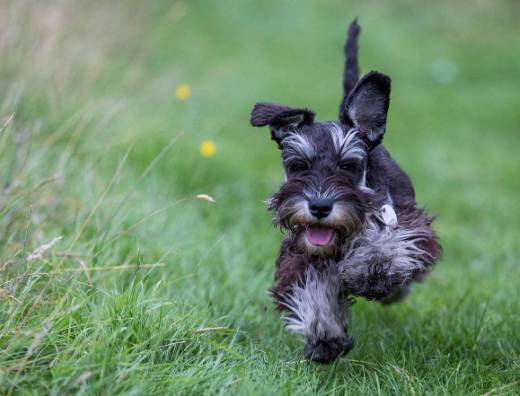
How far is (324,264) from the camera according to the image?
12.6 feet

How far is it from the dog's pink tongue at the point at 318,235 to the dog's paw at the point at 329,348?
0.46 metres

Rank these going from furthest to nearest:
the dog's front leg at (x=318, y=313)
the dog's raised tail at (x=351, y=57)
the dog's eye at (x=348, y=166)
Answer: the dog's raised tail at (x=351, y=57) → the dog's eye at (x=348, y=166) → the dog's front leg at (x=318, y=313)

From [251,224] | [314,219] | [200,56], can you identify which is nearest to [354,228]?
[314,219]

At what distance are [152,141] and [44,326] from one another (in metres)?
3.74

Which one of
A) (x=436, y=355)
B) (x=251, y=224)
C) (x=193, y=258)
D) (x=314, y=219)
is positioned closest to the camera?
(x=314, y=219)

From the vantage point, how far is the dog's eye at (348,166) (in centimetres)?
375

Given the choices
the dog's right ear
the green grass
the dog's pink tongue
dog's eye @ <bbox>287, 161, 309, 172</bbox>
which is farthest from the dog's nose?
the green grass

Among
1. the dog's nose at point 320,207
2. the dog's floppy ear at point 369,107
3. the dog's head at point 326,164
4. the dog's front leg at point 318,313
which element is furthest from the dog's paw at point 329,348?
the dog's floppy ear at point 369,107

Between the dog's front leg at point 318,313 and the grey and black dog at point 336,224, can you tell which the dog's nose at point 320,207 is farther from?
the dog's front leg at point 318,313

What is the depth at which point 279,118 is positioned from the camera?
3857 mm

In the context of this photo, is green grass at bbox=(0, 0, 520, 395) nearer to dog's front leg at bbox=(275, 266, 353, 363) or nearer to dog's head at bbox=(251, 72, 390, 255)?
dog's front leg at bbox=(275, 266, 353, 363)

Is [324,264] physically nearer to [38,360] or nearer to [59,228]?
[38,360]

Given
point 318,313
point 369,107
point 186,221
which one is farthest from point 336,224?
point 186,221

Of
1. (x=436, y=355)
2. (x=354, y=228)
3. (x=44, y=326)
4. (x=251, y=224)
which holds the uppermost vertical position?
(x=354, y=228)
